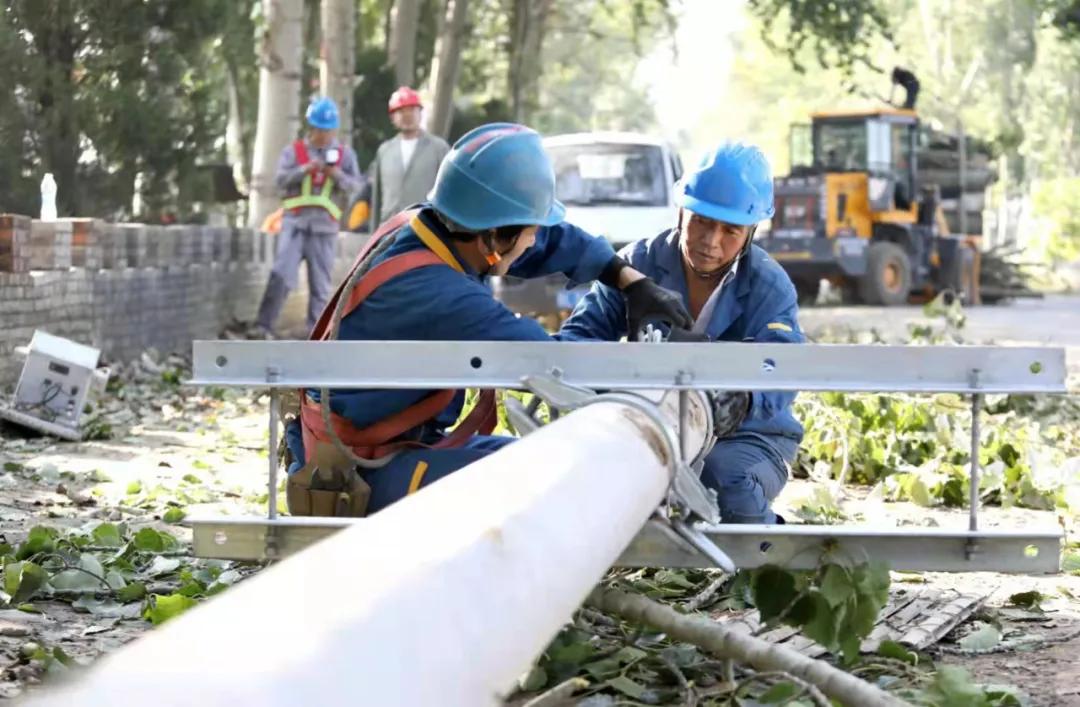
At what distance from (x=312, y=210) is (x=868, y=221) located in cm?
1293

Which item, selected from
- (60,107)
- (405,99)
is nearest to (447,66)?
(405,99)

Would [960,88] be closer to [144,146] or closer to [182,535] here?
[144,146]

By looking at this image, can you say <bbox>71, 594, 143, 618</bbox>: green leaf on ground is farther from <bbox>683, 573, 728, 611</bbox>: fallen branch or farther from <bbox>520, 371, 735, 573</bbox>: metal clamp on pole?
<bbox>683, 573, 728, 611</bbox>: fallen branch

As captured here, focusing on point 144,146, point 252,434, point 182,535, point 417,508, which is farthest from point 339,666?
point 144,146

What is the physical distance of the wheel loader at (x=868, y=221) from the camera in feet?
83.9

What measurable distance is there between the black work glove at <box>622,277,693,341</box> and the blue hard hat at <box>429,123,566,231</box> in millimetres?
531

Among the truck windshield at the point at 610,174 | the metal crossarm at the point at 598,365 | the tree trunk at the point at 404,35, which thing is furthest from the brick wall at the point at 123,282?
the tree trunk at the point at 404,35

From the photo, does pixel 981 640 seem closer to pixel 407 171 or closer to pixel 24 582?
pixel 24 582

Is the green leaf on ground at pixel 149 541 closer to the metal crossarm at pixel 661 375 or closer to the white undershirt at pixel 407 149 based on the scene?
the metal crossarm at pixel 661 375

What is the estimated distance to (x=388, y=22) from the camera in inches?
1305

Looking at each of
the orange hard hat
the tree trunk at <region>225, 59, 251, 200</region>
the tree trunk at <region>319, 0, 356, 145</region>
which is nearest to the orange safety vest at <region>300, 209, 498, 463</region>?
the orange hard hat

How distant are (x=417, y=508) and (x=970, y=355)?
79.9 inches

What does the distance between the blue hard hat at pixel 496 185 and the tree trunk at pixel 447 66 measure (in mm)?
22288

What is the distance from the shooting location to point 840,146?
2711cm
